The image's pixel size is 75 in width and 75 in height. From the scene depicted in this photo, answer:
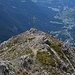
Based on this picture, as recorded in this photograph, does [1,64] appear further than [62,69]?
No

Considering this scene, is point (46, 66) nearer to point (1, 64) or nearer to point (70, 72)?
point (70, 72)

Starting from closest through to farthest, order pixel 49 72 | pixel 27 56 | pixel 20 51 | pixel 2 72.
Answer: pixel 2 72
pixel 49 72
pixel 27 56
pixel 20 51

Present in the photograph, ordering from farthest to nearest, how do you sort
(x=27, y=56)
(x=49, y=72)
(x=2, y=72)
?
(x=27, y=56), (x=49, y=72), (x=2, y=72)

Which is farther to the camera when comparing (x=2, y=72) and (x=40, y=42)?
(x=40, y=42)

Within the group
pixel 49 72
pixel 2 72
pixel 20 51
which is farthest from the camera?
pixel 20 51

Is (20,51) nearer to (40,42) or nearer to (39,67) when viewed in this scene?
(40,42)

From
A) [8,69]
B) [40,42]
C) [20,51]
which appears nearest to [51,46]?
[40,42]

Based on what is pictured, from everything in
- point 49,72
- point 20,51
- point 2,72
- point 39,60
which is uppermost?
point 20,51

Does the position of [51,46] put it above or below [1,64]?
above

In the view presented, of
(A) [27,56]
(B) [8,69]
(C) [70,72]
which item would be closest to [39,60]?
(A) [27,56]
